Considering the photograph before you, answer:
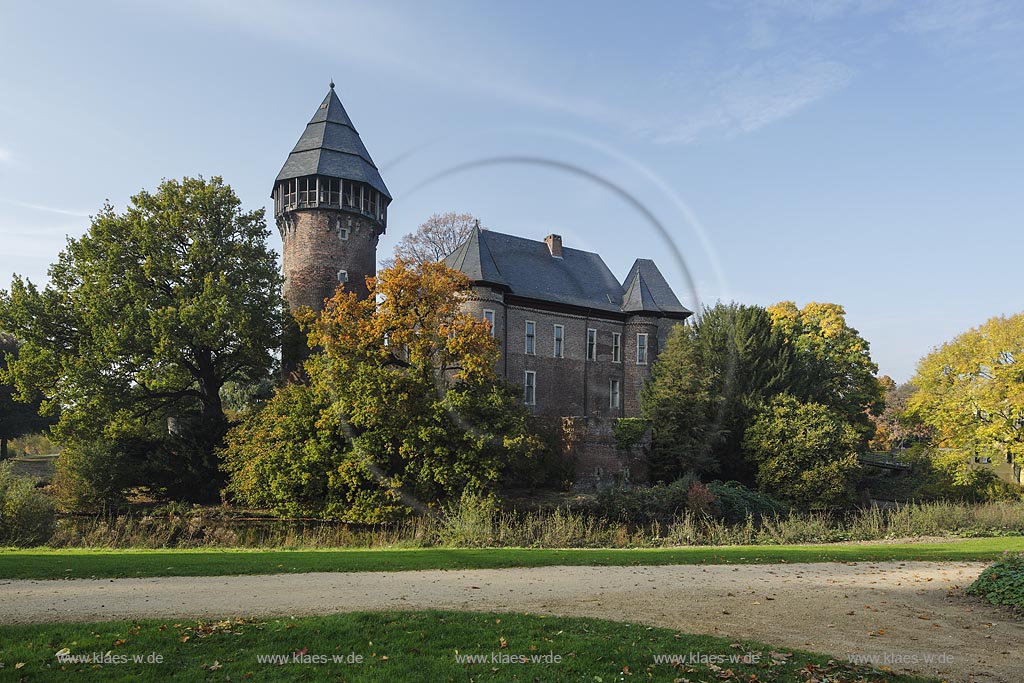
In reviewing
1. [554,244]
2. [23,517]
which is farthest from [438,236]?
[23,517]

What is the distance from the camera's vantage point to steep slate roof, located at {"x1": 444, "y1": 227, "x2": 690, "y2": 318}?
128 ft

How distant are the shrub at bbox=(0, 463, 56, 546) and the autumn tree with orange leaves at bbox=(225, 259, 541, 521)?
758 cm

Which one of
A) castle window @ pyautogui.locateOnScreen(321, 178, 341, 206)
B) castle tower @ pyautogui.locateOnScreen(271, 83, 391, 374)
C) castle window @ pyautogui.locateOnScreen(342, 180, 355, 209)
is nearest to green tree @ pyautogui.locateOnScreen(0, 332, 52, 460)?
castle tower @ pyautogui.locateOnScreen(271, 83, 391, 374)

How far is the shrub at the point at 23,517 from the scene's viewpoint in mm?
18828

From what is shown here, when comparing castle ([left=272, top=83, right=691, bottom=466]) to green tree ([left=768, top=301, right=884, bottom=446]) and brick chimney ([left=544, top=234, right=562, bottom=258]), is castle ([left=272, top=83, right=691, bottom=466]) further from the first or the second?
green tree ([left=768, top=301, right=884, bottom=446])

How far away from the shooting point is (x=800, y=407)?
33.8 metres

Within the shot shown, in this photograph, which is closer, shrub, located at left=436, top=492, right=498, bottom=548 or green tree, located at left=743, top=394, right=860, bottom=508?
shrub, located at left=436, top=492, right=498, bottom=548

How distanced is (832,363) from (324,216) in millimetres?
31777

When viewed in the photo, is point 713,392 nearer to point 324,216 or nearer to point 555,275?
point 555,275

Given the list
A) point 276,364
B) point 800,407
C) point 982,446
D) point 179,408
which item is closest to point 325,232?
point 276,364

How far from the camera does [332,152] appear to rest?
127 ft

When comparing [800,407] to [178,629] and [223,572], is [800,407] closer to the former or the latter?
[223,572]

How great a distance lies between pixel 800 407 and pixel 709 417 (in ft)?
13.7

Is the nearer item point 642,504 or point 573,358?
point 642,504
